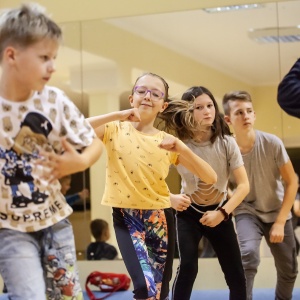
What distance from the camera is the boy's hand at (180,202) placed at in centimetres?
312

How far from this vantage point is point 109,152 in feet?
9.73

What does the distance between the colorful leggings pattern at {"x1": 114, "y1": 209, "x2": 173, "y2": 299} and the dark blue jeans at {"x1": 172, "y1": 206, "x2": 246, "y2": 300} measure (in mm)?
225

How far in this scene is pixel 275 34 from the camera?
454 centimetres

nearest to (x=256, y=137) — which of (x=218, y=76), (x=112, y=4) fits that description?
(x=218, y=76)

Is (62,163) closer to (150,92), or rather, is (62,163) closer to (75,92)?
(150,92)

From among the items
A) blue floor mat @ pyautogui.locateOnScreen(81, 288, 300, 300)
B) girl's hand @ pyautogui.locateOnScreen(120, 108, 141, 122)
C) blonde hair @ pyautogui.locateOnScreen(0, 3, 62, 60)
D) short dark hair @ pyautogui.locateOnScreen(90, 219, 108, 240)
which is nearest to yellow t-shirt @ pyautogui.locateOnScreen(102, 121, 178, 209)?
girl's hand @ pyautogui.locateOnScreen(120, 108, 141, 122)

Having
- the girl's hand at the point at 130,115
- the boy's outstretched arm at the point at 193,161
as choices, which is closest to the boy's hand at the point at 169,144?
the boy's outstretched arm at the point at 193,161

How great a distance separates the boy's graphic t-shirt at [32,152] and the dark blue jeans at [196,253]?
1.27 metres

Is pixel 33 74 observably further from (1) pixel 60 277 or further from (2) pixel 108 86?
(2) pixel 108 86

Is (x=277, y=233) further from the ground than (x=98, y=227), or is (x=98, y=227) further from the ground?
(x=277, y=233)

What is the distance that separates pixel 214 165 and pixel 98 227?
1574mm

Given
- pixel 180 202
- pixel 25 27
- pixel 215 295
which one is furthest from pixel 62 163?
pixel 215 295

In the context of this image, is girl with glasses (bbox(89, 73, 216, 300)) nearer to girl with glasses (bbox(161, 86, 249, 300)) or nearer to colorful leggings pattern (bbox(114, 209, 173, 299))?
colorful leggings pattern (bbox(114, 209, 173, 299))

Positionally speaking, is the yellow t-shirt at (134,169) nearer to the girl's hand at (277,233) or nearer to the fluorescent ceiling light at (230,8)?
the girl's hand at (277,233)
